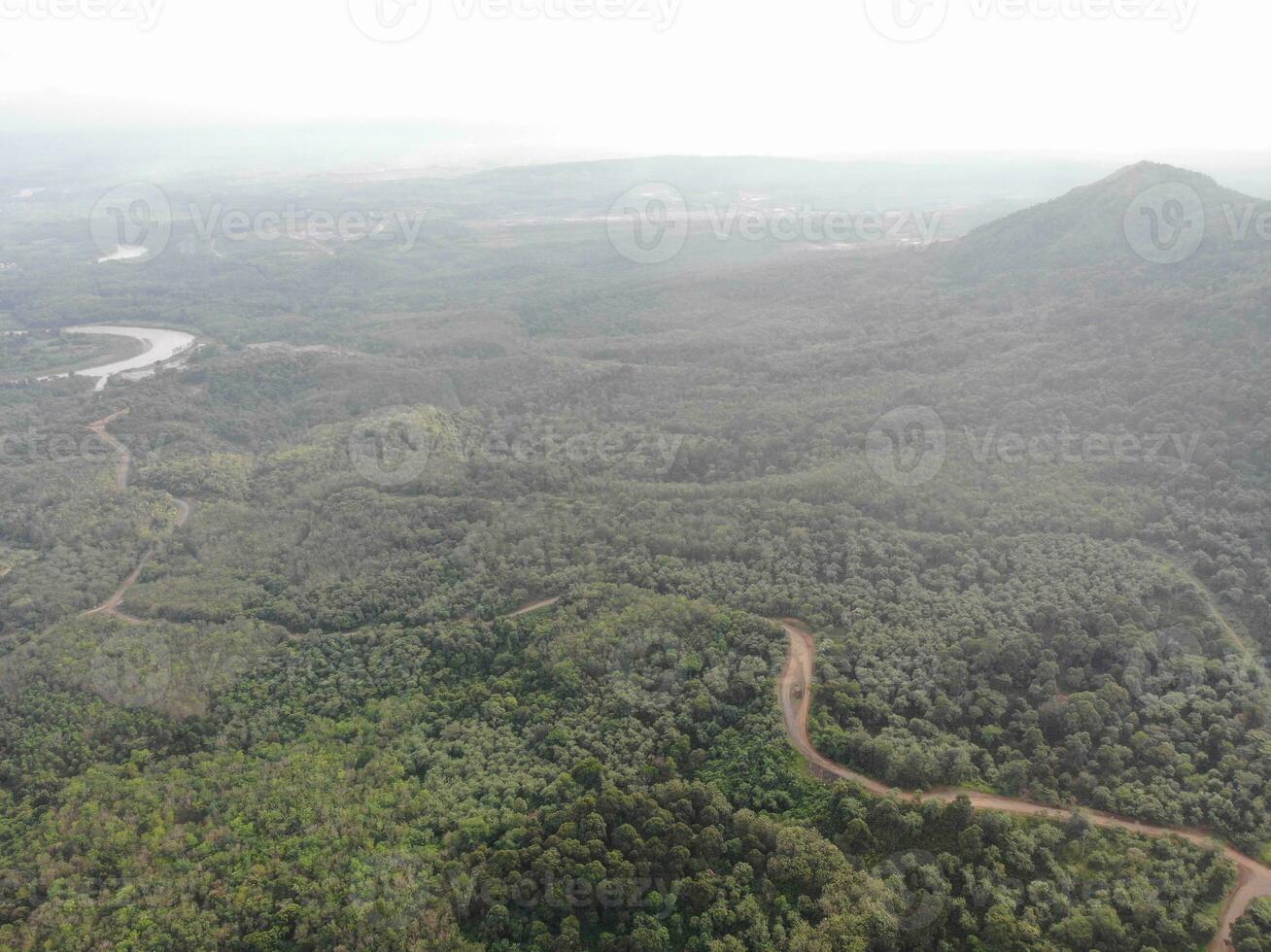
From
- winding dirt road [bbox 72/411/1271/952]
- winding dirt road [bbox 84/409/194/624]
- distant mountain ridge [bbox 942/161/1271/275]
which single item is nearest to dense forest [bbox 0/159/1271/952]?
winding dirt road [bbox 72/411/1271/952]

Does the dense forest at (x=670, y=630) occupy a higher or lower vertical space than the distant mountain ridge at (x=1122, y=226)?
lower

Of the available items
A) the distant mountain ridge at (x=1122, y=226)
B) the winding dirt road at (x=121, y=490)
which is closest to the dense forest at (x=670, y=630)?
the winding dirt road at (x=121, y=490)

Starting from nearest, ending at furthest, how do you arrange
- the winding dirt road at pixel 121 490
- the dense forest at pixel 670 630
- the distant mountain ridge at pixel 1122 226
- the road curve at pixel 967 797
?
the road curve at pixel 967 797, the dense forest at pixel 670 630, the winding dirt road at pixel 121 490, the distant mountain ridge at pixel 1122 226

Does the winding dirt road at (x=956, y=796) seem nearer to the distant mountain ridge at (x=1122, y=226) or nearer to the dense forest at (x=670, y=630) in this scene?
the dense forest at (x=670, y=630)

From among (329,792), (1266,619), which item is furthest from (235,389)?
(1266,619)

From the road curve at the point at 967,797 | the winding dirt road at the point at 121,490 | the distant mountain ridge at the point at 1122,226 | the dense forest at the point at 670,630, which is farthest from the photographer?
the distant mountain ridge at the point at 1122,226

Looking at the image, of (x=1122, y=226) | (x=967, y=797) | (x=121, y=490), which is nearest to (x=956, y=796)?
(x=967, y=797)

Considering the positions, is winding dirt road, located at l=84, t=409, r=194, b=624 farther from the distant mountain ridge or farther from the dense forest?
the distant mountain ridge
